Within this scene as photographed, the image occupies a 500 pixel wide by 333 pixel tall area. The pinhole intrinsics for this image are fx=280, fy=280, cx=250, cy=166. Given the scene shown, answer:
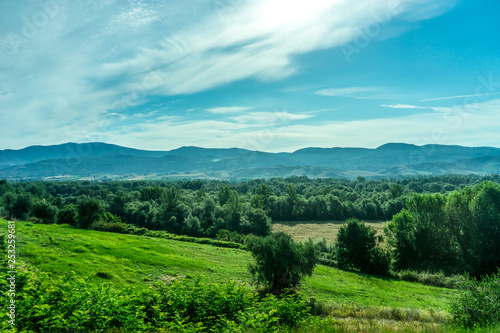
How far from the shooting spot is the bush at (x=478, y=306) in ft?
43.2

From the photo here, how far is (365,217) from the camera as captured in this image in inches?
4311

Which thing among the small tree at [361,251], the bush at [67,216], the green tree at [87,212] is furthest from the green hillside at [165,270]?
the bush at [67,216]

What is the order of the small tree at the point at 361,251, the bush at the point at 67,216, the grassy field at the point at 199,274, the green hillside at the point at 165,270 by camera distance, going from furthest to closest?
the bush at the point at 67,216, the small tree at the point at 361,251, the green hillside at the point at 165,270, the grassy field at the point at 199,274

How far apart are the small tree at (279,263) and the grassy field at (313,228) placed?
55479 millimetres

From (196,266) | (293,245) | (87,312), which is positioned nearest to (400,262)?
(293,245)

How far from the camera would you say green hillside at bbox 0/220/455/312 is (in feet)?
87.4

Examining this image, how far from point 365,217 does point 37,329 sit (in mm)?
113676

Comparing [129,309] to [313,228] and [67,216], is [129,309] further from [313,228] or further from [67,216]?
[313,228]

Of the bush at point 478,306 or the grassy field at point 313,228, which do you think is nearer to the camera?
the bush at point 478,306

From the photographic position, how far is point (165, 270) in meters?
32.6

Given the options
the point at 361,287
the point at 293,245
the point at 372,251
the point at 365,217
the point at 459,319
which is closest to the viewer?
the point at 459,319

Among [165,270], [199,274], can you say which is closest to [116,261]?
[165,270]

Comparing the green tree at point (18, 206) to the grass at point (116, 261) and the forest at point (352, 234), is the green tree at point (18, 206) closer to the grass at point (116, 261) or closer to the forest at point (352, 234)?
the forest at point (352, 234)

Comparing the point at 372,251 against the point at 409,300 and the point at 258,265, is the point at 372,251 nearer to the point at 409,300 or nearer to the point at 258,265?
the point at 409,300
